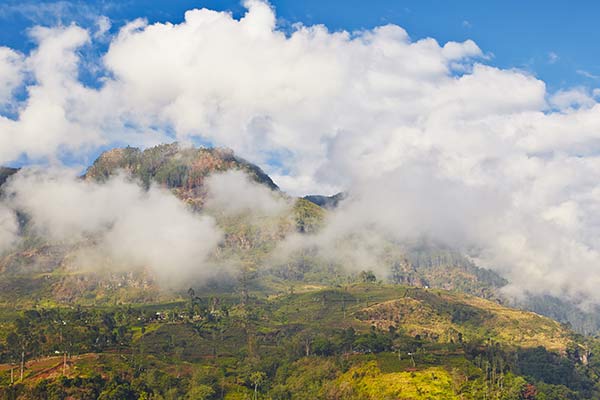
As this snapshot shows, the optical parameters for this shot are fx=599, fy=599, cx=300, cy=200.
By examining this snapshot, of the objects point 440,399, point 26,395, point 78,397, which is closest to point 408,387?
point 440,399

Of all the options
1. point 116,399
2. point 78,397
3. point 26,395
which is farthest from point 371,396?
point 26,395

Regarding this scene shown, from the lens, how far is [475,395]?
19438 centimetres

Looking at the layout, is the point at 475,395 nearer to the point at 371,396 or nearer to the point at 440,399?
the point at 440,399

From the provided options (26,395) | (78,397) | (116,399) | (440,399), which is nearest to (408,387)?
(440,399)

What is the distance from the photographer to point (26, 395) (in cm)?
19612

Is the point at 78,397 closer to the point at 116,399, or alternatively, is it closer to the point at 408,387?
the point at 116,399

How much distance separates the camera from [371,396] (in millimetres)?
199750

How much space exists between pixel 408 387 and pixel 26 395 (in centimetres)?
12529

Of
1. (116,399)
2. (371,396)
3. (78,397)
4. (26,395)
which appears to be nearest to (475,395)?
(371,396)

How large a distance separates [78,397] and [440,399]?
119 meters

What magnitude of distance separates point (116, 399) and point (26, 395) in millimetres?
28690

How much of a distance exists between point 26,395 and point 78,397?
53.3 ft

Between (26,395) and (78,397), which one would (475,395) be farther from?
(26,395)

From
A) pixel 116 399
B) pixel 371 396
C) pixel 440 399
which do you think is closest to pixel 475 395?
pixel 440 399
